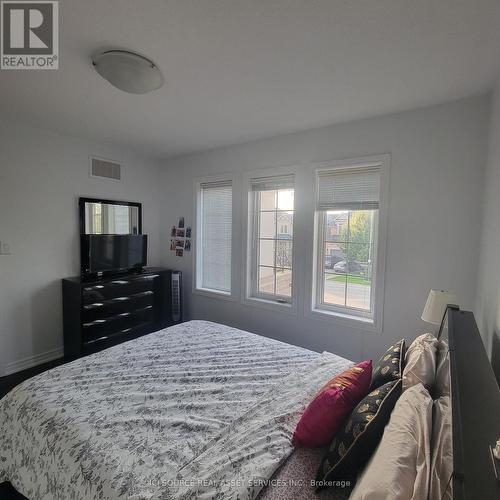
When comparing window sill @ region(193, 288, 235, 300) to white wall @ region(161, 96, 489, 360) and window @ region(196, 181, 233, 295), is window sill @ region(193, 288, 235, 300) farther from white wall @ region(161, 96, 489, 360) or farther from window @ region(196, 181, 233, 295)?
white wall @ region(161, 96, 489, 360)

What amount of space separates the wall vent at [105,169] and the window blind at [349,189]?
8.30 ft

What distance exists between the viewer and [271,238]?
3346 millimetres

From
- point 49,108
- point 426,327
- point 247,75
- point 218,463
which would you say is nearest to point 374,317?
point 426,327

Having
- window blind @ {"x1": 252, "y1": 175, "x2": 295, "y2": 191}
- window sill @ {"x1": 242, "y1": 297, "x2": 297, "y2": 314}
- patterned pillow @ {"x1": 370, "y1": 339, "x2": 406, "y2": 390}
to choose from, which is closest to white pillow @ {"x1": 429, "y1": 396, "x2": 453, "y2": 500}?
patterned pillow @ {"x1": 370, "y1": 339, "x2": 406, "y2": 390}

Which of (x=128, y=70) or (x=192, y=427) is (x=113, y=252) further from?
(x=192, y=427)

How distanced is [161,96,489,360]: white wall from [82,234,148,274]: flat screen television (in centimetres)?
200

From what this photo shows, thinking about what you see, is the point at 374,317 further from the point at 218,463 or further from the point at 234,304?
the point at 218,463

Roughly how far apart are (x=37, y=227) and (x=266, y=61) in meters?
2.81

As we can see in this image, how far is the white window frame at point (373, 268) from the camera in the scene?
2547 mm

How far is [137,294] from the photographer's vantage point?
349 centimetres

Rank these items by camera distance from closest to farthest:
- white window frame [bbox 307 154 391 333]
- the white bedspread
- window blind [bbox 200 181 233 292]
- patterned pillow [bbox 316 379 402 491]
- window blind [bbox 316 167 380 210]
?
patterned pillow [bbox 316 379 402 491] → the white bedspread → white window frame [bbox 307 154 391 333] → window blind [bbox 316 167 380 210] → window blind [bbox 200 181 233 292]

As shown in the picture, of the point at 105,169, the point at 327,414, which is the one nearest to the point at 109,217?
the point at 105,169

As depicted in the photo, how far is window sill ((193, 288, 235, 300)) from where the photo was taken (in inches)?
142

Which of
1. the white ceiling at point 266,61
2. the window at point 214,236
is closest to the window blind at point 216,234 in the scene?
the window at point 214,236
